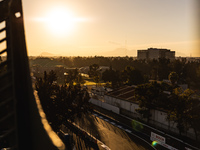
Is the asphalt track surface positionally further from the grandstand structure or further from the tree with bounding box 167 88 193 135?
the grandstand structure

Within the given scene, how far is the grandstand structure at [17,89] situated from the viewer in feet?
5.75

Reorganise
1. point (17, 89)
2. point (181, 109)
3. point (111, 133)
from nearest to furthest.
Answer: point (17, 89) → point (181, 109) → point (111, 133)

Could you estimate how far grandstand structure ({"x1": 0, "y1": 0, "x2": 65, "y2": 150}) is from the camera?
69.0 inches

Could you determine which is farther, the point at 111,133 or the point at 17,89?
the point at 111,133

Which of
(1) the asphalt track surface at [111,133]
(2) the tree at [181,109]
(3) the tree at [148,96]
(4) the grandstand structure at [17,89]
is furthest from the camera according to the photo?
(3) the tree at [148,96]

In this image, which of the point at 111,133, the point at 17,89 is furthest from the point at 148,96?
the point at 17,89

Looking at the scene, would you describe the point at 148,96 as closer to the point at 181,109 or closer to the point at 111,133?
the point at 181,109

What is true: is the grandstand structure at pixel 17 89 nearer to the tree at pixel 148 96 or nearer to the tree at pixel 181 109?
the tree at pixel 181 109

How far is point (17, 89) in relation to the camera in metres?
1.83

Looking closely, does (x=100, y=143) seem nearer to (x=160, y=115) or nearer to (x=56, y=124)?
(x=56, y=124)

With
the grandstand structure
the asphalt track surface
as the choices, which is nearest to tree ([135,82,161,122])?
the asphalt track surface

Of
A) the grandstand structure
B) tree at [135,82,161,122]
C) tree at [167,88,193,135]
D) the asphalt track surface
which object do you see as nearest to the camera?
the grandstand structure

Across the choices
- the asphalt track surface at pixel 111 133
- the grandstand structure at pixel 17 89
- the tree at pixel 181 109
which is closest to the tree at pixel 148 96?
the tree at pixel 181 109

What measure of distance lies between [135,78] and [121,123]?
111 ft
